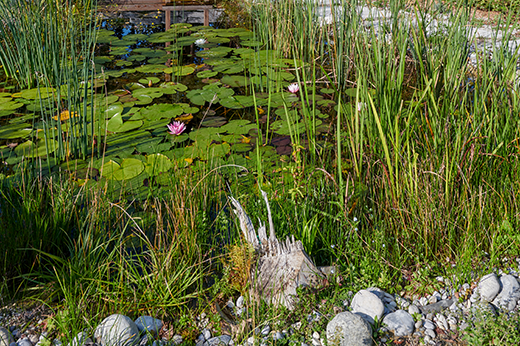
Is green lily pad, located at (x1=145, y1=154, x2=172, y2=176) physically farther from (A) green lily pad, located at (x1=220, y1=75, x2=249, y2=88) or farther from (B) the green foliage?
(B) the green foliage

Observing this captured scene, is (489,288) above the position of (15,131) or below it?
below

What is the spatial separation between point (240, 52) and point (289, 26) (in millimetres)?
618

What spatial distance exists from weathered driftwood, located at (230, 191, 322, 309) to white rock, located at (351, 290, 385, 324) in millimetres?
163

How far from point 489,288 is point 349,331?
0.57 meters

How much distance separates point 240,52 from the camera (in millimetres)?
4242

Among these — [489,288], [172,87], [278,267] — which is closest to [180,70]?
[172,87]

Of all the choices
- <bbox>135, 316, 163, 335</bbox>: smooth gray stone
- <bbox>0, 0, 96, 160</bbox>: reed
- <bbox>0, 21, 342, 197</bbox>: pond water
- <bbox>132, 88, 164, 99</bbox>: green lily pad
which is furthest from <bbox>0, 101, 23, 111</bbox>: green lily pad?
<bbox>135, 316, 163, 335</bbox>: smooth gray stone

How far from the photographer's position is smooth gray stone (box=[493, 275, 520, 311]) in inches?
60.0

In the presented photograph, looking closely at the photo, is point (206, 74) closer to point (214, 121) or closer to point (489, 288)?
point (214, 121)

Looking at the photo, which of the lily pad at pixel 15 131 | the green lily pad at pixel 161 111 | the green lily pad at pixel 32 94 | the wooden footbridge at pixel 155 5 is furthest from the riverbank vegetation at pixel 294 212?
the wooden footbridge at pixel 155 5

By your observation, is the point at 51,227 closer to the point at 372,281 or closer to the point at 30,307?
the point at 30,307

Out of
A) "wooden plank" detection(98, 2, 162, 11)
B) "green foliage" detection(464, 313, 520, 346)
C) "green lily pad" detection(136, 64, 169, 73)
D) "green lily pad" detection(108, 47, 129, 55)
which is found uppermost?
"wooden plank" detection(98, 2, 162, 11)

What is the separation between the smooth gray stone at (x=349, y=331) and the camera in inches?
55.0

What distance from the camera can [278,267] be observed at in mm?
1638
